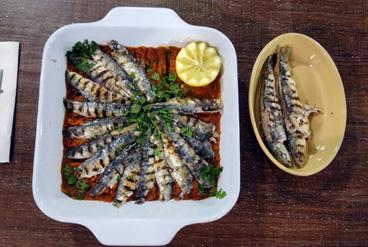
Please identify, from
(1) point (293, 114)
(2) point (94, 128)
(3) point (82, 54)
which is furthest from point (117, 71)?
(1) point (293, 114)

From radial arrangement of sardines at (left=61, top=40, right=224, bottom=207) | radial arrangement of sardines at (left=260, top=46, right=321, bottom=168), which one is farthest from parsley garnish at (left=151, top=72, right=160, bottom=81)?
radial arrangement of sardines at (left=260, top=46, right=321, bottom=168)

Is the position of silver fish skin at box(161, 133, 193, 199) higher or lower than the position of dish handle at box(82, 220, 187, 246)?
higher

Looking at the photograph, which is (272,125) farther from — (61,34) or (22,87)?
(22,87)

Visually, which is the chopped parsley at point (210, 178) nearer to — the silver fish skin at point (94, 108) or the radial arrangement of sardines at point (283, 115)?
the radial arrangement of sardines at point (283, 115)

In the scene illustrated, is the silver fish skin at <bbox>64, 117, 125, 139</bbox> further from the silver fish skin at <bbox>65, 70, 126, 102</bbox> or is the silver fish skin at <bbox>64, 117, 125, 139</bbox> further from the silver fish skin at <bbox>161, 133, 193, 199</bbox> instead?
the silver fish skin at <bbox>161, 133, 193, 199</bbox>

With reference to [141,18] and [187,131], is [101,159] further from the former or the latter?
[141,18]

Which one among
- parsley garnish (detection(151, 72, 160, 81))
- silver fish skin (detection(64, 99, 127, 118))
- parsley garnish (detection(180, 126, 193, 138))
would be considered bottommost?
parsley garnish (detection(180, 126, 193, 138))

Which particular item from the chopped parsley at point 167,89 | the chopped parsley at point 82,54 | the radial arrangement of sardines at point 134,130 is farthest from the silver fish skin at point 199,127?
the chopped parsley at point 82,54
